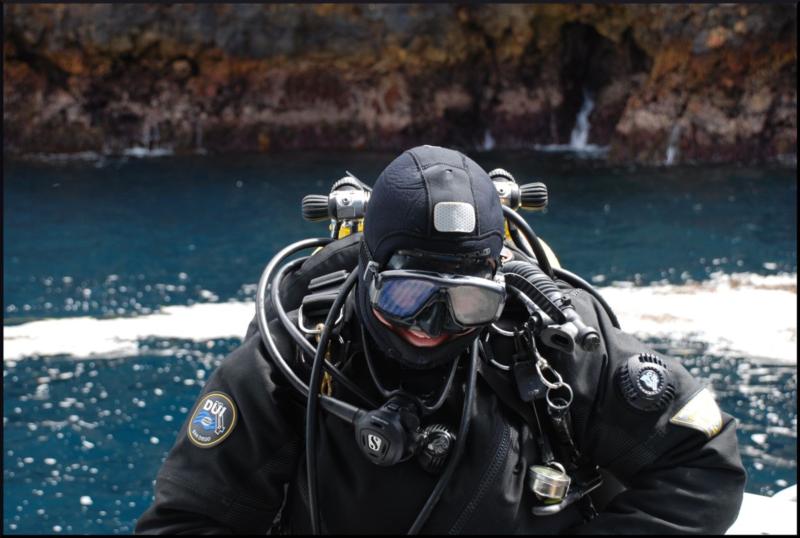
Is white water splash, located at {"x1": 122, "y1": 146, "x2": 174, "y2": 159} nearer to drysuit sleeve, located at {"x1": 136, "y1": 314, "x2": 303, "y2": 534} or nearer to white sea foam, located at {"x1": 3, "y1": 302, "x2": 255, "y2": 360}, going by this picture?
white sea foam, located at {"x1": 3, "y1": 302, "x2": 255, "y2": 360}

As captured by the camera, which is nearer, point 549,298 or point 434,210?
point 434,210

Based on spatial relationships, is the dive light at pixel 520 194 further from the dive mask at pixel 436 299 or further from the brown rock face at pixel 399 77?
the brown rock face at pixel 399 77

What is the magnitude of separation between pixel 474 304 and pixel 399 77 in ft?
38.8

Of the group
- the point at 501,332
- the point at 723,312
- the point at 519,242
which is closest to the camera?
the point at 501,332

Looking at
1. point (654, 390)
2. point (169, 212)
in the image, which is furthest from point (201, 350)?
point (654, 390)

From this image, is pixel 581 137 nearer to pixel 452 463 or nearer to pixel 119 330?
pixel 119 330

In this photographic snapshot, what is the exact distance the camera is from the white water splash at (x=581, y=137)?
13.2 metres

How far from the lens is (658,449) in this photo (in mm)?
1755

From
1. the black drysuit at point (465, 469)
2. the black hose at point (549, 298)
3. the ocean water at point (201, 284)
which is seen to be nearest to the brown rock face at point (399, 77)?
the ocean water at point (201, 284)

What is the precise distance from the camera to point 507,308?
74.1 inches

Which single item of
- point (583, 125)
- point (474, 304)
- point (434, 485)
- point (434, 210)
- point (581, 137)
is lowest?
point (581, 137)

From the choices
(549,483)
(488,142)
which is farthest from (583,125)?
(549,483)

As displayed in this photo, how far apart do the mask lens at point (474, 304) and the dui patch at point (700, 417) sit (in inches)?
16.4

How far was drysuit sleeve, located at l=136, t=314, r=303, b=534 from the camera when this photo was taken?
1731 millimetres
